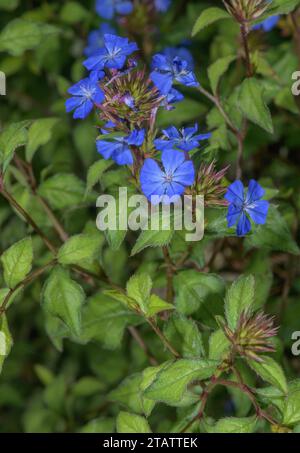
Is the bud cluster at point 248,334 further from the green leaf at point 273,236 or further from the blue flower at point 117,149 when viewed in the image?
the blue flower at point 117,149

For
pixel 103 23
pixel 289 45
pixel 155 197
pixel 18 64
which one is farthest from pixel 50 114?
pixel 155 197

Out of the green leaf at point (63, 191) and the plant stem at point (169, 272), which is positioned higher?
the green leaf at point (63, 191)

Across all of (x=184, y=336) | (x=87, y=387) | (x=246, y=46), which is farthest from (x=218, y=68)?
(x=87, y=387)

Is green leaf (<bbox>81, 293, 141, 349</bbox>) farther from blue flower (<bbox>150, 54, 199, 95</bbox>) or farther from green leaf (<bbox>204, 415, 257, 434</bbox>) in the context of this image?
blue flower (<bbox>150, 54, 199, 95</bbox>)

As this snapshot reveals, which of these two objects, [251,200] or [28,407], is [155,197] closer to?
[251,200]

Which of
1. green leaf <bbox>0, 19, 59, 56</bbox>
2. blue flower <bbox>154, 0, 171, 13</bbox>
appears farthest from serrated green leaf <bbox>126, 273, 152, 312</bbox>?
blue flower <bbox>154, 0, 171, 13</bbox>

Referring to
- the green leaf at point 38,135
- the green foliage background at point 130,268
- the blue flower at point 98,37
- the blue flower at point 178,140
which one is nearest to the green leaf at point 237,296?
the green foliage background at point 130,268
